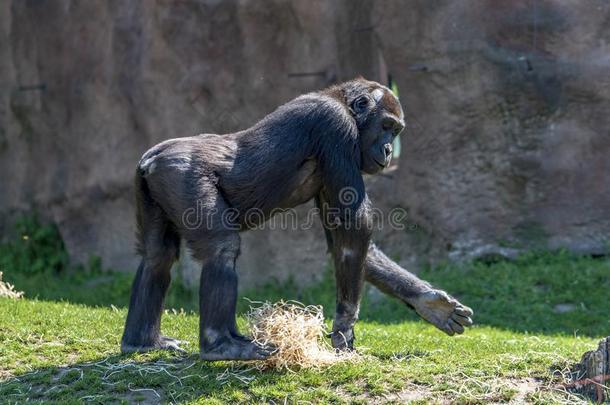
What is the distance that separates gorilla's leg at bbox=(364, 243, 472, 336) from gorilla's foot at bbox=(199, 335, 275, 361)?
1.04 metres

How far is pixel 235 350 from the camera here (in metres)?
5.52

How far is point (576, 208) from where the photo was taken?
996cm

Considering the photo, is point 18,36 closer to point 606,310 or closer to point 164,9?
point 164,9

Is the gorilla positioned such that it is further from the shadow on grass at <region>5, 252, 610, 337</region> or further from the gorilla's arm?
the shadow on grass at <region>5, 252, 610, 337</region>

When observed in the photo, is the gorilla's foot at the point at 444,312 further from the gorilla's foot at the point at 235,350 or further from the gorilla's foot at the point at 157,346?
the gorilla's foot at the point at 157,346

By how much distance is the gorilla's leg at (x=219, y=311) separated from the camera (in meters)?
5.53

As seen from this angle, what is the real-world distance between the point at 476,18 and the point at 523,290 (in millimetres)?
2952

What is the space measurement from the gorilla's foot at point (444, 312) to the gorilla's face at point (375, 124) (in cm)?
93

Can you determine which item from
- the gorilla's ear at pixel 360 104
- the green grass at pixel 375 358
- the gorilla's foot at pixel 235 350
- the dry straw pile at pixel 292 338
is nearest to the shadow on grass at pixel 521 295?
the green grass at pixel 375 358

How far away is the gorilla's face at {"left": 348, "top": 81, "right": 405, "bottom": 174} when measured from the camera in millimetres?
6355

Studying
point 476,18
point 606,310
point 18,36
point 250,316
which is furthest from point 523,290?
point 18,36

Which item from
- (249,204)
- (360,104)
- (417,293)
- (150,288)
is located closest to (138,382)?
(150,288)

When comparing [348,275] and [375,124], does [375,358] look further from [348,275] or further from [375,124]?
[375,124]

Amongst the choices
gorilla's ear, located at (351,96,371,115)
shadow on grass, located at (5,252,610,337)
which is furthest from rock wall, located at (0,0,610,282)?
gorilla's ear, located at (351,96,371,115)
